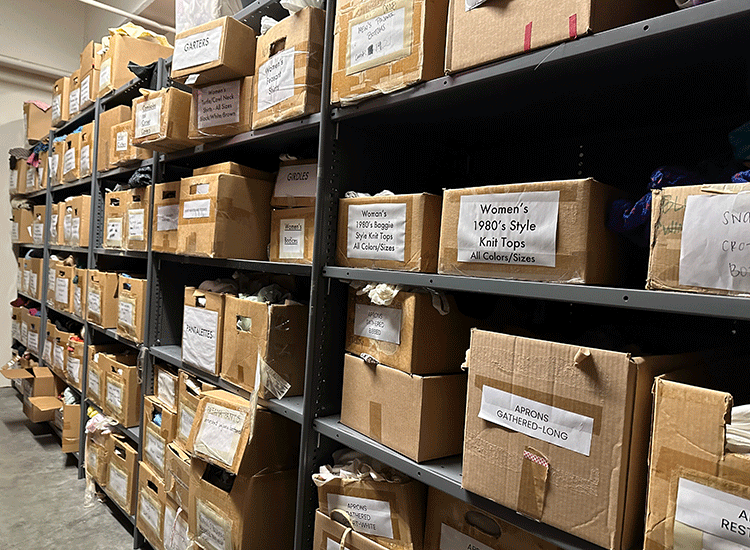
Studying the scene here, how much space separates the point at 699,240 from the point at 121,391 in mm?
2506

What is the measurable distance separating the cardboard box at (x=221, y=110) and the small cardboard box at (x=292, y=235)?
0.31 metres

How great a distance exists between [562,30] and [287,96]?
811mm

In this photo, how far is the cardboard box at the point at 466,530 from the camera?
1.01m

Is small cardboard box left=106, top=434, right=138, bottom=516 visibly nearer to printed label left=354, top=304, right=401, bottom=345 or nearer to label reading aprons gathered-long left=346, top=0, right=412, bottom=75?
printed label left=354, top=304, right=401, bottom=345

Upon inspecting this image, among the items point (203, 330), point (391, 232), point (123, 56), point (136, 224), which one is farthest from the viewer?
point (123, 56)

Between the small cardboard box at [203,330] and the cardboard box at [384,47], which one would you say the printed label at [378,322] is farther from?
the small cardboard box at [203,330]

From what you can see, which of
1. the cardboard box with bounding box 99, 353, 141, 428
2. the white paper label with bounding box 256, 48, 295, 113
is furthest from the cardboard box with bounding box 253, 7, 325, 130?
the cardboard box with bounding box 99, 353, 141, 428

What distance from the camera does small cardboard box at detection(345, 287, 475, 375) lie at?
116 cm

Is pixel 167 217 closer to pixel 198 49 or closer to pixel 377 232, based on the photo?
pixel 198 49

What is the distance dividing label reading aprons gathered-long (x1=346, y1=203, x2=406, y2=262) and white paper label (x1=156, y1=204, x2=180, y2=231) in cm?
98

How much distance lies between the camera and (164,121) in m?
1.87

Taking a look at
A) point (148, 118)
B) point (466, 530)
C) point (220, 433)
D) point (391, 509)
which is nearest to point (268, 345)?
point (220, 433)

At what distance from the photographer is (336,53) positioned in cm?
129

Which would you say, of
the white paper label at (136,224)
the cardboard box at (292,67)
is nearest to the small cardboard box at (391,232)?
the cardboard box at (292,67)
